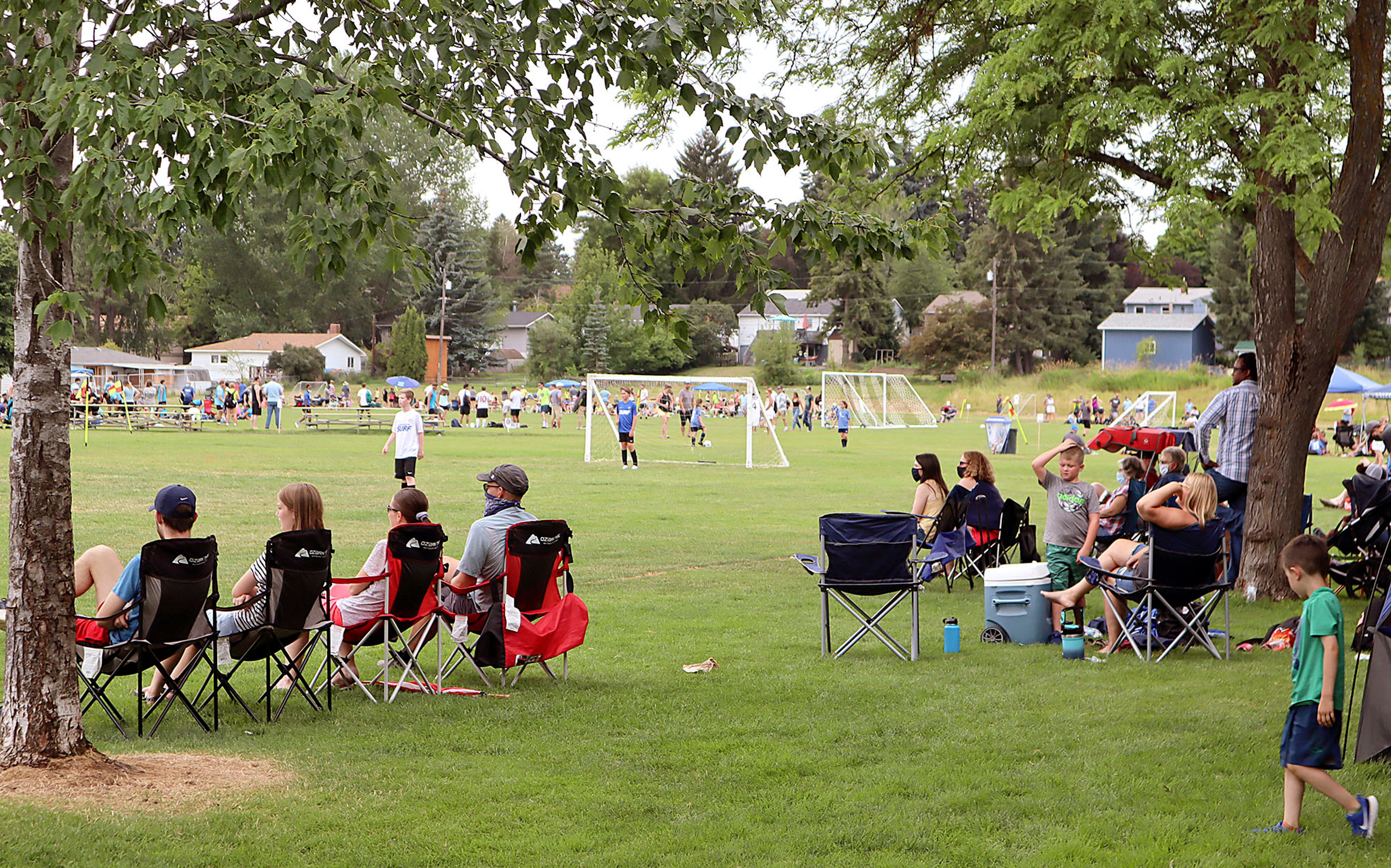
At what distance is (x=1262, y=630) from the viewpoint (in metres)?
9.03

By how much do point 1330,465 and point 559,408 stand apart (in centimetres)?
2492

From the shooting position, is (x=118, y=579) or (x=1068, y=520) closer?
(x=118, y=579)

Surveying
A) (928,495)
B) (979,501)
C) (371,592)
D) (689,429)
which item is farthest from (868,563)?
(689,429)

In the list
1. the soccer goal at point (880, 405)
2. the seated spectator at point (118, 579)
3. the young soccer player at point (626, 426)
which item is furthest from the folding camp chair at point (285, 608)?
the soccer goal at point (880, 405)

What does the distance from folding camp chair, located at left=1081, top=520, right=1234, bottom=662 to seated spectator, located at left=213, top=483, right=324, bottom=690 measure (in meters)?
4.92

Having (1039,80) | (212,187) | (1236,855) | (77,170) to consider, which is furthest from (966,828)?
(1039,80)

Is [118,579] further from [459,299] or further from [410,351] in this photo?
[459,299]

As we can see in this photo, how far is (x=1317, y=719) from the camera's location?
4.63 meters

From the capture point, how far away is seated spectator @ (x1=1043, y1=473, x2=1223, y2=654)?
25.5 ft

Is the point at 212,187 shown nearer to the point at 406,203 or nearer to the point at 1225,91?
the point at 1225,91

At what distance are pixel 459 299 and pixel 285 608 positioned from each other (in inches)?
2930

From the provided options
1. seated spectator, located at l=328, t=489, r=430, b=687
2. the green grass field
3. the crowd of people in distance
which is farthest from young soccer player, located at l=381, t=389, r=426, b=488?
seated spectator, located at l=328, t=489, r=430, b=687

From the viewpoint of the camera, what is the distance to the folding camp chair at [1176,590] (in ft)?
25.4

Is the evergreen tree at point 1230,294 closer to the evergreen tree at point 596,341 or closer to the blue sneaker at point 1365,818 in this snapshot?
the evergreen tree at point 596,341
